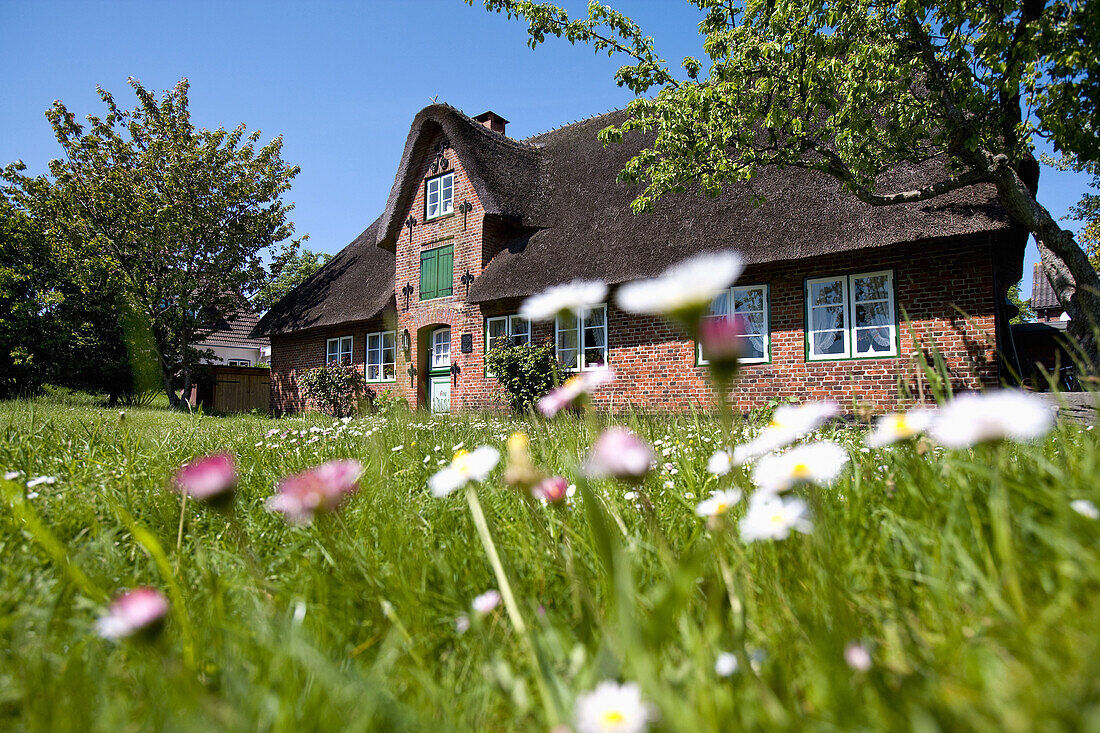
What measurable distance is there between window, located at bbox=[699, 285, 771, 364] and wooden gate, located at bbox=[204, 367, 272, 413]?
59.5 feet

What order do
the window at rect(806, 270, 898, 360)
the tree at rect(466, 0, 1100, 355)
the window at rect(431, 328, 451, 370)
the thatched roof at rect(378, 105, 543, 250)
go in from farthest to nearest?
the window at rect(431, 328, 451, 370), the thatched roof at rect(378, 105, 543, 250), the window at rect(806, 270, 898, 360), the tree at rect(466, 0, 1100, 355)

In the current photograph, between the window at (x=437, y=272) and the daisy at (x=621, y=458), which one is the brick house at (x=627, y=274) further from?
the daisy at (x=621, y=458)

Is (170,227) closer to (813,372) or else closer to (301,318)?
(301,318)

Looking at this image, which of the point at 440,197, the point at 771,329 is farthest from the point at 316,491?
the point at 440,197

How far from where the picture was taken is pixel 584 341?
1157cm

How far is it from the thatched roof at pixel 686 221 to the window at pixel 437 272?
47.9 inches

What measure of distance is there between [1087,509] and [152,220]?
20.5 meters

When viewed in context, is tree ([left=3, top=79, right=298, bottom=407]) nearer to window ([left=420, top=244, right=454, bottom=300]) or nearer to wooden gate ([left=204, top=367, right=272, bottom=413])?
wooden gate ([left=204, top=367, right=272, bottom=413])

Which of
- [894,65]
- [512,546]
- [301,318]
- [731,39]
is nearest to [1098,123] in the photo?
[894,65]

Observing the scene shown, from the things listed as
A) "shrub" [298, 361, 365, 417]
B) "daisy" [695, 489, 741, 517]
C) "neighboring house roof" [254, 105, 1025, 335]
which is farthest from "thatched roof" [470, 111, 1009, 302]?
"daisy" [695, 489, 741, 517]

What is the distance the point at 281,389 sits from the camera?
1805 cm

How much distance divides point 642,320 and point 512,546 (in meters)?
9.39

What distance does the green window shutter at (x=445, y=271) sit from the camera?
13.8 m

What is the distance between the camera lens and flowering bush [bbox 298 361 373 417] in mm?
15367
